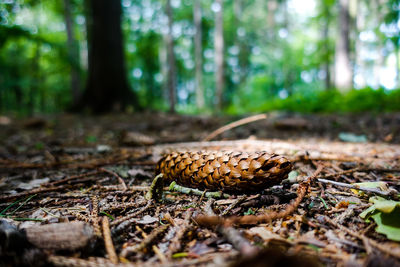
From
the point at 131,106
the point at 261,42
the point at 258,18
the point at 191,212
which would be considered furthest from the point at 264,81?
the point at 258,18

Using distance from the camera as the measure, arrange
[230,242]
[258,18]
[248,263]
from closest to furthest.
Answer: [248,263], [230,242], [258,18]

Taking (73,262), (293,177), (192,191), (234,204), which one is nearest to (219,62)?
(293,177)

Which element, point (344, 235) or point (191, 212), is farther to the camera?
point (191, 212)

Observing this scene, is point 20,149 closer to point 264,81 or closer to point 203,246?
point 203,246

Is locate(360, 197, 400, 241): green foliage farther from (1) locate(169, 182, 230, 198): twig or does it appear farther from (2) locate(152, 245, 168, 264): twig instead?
(2) locate(152, 245, 168, 264): twig

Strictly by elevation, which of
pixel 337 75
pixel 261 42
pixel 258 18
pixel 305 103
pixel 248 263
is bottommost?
pixel 248 263

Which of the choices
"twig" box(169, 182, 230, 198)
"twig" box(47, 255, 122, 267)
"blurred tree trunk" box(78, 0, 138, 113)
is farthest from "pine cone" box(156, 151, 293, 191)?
"blurred tree trunk" box(78, 0, 138, 113)

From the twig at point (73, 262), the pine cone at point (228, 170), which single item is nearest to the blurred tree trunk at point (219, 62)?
the pine cone at point (228, 170)
